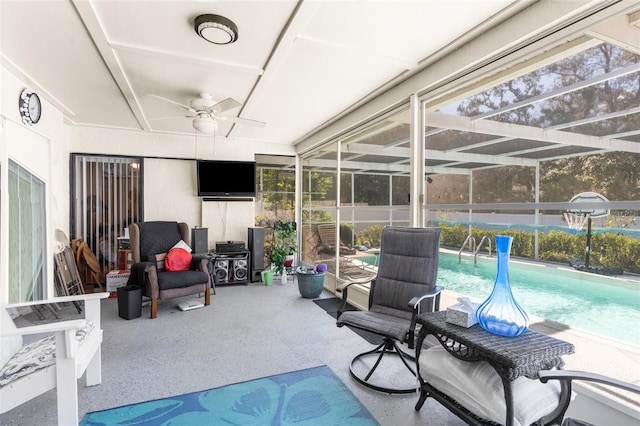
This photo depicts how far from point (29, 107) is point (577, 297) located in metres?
5.41

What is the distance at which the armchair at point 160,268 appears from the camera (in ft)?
12.0

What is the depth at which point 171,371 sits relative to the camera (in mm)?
2469

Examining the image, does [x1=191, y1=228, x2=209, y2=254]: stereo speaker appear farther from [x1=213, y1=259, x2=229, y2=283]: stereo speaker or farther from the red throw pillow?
the red throw pillow

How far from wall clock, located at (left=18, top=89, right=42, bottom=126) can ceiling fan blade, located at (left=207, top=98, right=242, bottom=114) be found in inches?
72.0

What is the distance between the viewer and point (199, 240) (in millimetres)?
5086

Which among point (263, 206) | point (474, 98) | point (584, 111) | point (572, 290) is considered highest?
point (474, 98)

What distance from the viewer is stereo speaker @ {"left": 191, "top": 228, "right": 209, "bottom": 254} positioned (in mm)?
5078

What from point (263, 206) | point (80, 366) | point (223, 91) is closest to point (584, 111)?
point (223, 91)

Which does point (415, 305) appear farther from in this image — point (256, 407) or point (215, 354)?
point (215, 354)

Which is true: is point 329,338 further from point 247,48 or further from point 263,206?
point 263,206

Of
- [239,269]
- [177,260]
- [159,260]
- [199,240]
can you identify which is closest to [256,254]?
[239,269]

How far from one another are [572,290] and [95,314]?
140 inches

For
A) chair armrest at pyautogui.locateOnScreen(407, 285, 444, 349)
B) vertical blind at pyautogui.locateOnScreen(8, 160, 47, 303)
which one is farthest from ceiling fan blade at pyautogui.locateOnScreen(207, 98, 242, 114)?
chair armrest at pyautogui.locateOnScreen(407, 285, 444, 349)

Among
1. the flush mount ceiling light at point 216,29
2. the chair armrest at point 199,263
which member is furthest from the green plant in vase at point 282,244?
the flush mount ceiling light at point 216,29
